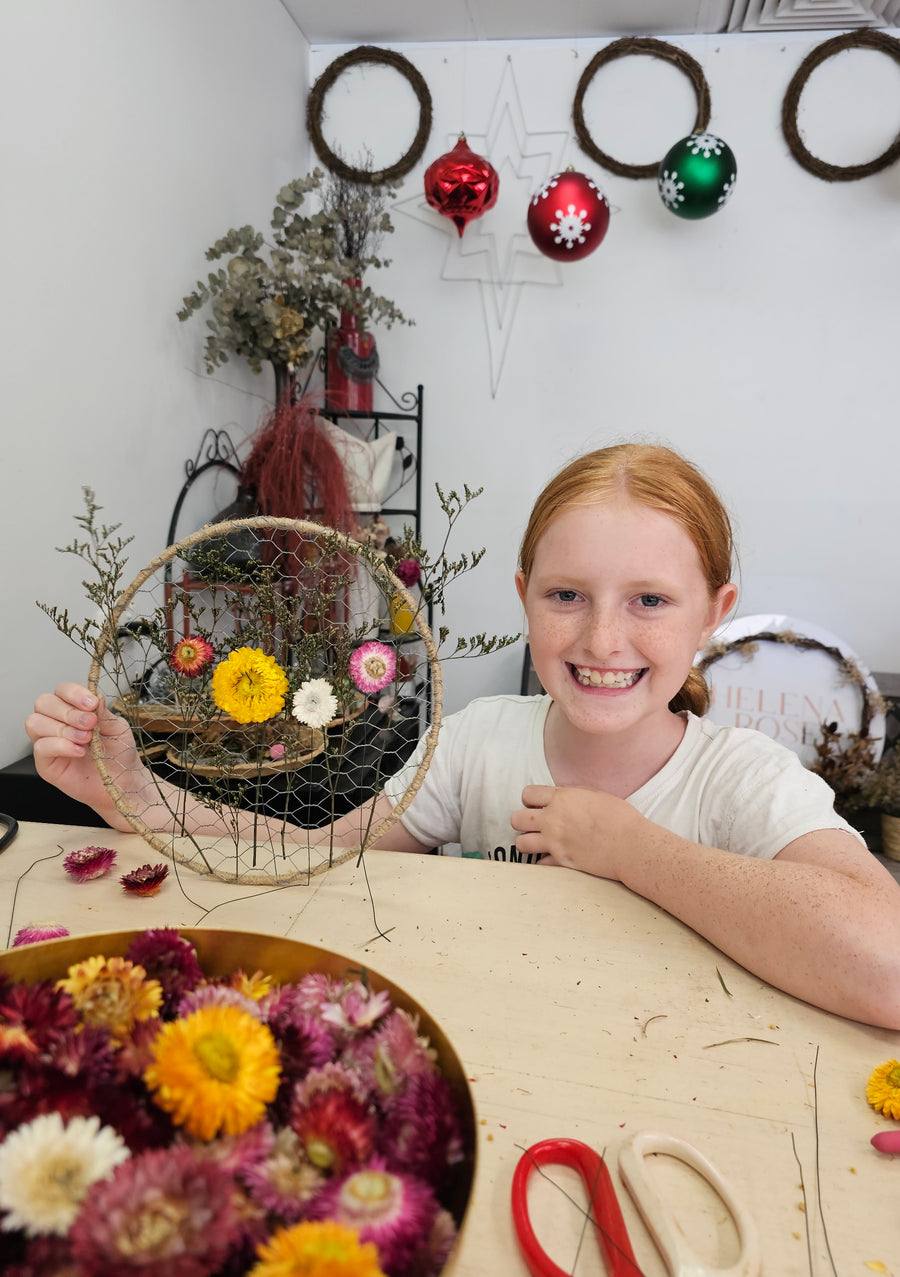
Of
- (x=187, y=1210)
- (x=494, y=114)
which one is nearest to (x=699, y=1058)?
(x=187, y=1210)

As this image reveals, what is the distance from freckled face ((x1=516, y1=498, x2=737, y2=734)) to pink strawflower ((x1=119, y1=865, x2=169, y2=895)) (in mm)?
369

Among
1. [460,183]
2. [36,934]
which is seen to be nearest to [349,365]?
[460,183]

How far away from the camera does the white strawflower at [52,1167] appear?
0.24 metres

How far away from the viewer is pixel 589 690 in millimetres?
771

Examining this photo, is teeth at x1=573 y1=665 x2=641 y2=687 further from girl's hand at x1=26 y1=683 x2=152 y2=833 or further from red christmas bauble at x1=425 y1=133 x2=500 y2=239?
red christmas bauble at x1=425 y1=133 x2=500 y2=239

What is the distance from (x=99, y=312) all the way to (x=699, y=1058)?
1446mm

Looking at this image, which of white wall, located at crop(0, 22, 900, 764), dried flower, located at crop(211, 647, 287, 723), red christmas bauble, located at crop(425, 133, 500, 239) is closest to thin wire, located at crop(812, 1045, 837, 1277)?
dried flower, located at crop(211, 647, 287, 723)

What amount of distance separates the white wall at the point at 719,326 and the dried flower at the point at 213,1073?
212cm

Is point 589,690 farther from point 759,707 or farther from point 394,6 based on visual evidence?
point 394,6

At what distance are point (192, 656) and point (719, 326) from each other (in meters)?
2.05

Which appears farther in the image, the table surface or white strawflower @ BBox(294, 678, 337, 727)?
white strawflower @ BBox(294, 678, 337, 727)

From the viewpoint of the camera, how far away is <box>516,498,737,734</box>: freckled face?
73 centimetres

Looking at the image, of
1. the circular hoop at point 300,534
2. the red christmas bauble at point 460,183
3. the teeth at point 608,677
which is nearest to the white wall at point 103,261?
the red christmas bauble at point 460,183

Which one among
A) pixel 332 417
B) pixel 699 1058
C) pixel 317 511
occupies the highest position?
pixel 332 417
